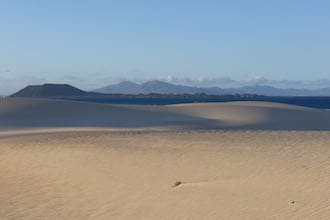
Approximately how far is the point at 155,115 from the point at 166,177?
81.3ft

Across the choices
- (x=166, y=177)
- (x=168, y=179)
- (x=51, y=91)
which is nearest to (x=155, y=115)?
(x=166, y=177)

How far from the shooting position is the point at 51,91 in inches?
7407

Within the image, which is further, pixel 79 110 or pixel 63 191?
pixel 79 110

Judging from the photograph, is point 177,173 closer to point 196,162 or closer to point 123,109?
point 196,162

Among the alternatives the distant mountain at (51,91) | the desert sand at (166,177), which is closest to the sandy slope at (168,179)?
the desert sand at (166,177)

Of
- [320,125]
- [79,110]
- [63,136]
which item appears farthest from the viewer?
[79,110]

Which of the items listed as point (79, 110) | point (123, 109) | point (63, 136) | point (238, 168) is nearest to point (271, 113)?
point (123, 109)

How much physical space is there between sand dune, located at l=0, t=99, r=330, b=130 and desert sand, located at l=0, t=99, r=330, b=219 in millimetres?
11785

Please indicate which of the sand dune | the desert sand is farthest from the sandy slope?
the sand dune

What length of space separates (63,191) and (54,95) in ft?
578

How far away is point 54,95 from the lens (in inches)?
7323

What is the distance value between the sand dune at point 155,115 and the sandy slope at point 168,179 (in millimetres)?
14061

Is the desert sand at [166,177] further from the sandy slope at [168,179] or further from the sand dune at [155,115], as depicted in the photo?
the sand dune at [155,115]

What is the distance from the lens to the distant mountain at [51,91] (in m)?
184
